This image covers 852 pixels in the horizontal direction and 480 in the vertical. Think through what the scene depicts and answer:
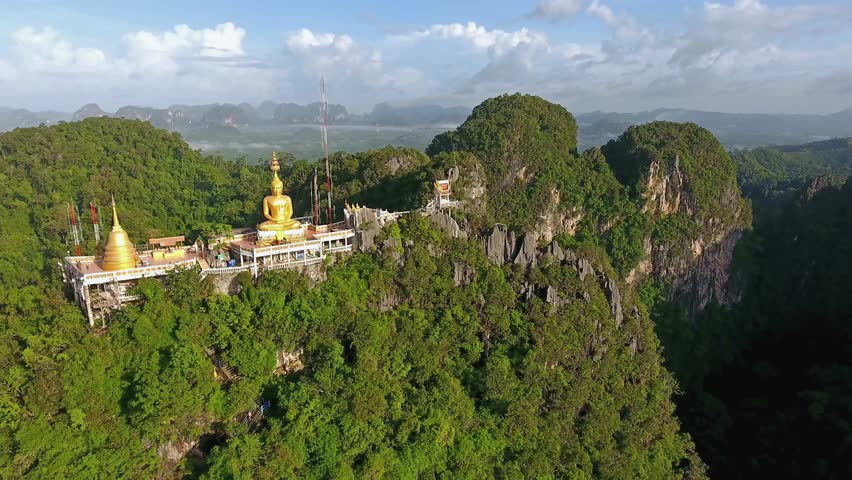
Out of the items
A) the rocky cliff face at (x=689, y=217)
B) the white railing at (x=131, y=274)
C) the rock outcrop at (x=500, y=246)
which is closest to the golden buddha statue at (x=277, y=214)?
the white railing at (x=131, y=274)

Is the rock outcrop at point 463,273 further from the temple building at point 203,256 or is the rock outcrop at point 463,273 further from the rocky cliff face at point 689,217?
the rocky cliff face at point 689,217

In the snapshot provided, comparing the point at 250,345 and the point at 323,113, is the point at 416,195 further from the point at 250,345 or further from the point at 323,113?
the point at 250,345

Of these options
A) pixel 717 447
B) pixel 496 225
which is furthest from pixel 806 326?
pixel 496 225

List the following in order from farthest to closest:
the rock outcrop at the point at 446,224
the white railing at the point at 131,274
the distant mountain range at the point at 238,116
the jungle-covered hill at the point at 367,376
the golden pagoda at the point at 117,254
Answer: the distant mountain range at the point at 238,116
the rock outcrop at the point at 446,224
the golden pagoda at the point at 117,254
the white railing at the point at 131,274
the jungle-covered hill at the point at 367,376

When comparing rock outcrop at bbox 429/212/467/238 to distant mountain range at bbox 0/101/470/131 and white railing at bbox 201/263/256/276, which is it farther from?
distant mountain range at bbox 0/101/470/131

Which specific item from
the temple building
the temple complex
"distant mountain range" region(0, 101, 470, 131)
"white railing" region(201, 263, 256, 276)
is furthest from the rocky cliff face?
"distant mountain range" region(0, 101, 470, 131)

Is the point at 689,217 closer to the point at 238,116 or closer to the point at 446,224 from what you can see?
the point at 446,224
